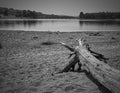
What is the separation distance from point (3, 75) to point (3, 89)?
0.98 meters

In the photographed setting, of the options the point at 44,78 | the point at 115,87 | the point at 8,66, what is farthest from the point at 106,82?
the point at 8,66

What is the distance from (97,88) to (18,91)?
7.19ft

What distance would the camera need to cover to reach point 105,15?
150m

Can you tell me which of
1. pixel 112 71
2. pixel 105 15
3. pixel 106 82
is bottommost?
pixel 106 82

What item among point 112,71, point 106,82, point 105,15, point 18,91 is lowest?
point 18,91

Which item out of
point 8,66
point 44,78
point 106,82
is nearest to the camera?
point 106,82

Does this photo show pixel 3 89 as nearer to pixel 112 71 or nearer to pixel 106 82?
pixel 106 82

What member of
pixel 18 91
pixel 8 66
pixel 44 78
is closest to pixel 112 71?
pixel 44 78

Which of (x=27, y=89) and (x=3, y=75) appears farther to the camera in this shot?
(x=3, y=75)

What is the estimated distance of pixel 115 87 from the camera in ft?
7.85

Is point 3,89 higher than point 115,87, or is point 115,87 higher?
point 115,87

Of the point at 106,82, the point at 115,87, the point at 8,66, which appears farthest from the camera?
the point at 8,66

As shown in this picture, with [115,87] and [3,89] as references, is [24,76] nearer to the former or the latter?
[3,89]

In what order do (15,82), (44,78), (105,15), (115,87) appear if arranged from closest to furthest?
1. (115,87)
2. (15,82)
3. (44,78)
4. (105,15)
